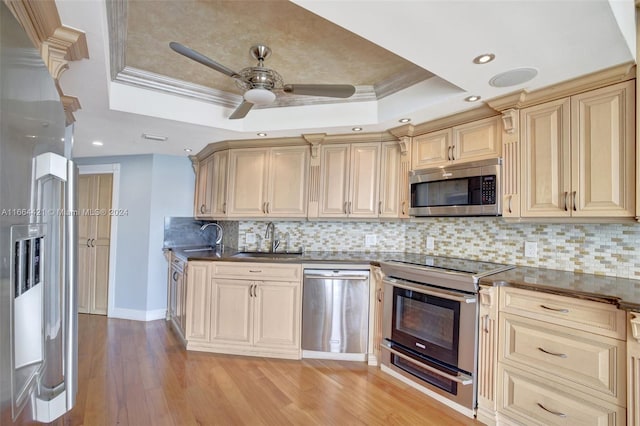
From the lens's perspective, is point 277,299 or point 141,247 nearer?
point 277,299

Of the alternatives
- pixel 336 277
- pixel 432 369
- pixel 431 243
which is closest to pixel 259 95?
pixel 336 277

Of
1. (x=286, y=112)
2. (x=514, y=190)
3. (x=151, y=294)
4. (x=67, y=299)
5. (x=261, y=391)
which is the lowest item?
(x=261, y=391)

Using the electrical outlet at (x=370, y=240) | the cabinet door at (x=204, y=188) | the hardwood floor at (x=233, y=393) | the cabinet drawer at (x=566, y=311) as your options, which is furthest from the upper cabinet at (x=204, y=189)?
the cabinet drawer at (x=566, y=311)

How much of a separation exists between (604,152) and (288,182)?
8.17ft

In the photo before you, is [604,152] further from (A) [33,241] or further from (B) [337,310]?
(A) [33,241]

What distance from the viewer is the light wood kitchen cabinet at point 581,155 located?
171cm

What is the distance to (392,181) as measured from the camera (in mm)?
2953

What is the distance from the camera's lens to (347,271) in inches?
108

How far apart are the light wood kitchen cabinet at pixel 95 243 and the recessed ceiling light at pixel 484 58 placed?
Answer: 14.8 feet

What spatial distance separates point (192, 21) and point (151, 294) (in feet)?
11.0

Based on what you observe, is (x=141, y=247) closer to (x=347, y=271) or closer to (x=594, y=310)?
(x=347, y=271)

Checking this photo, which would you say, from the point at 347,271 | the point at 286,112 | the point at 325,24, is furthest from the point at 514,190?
the point at 286,112

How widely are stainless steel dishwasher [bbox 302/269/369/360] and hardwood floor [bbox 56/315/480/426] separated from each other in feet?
0.59

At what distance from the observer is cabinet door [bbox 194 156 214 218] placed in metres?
3.75
